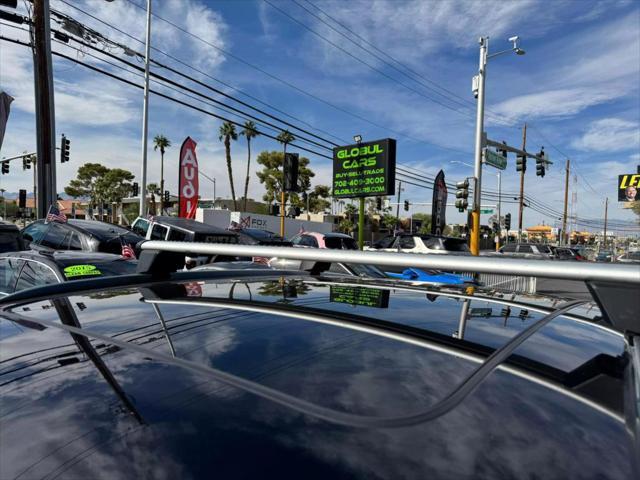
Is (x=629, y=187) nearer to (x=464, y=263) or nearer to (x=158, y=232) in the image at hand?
(x=158, y=232)

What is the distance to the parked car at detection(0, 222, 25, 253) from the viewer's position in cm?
776

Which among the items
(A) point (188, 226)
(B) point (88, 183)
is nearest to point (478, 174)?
(A) point (188, 226)

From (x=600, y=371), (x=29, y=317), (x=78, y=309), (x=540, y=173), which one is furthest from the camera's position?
(x=540, y=173)

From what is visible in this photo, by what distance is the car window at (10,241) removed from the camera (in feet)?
25.4

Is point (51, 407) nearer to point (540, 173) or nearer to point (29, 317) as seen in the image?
point (29, 317)

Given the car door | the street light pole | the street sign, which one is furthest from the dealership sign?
the car door

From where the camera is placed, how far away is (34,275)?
471 cm

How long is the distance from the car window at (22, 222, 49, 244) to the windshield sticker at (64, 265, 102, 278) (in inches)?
215

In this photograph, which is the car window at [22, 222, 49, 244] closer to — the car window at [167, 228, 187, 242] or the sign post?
the car window at [167, 228, 187, 242]

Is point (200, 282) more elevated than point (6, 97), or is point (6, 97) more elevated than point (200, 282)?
point (6, 97)

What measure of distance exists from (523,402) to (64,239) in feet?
32.2

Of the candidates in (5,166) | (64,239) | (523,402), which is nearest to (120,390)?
(523,402)

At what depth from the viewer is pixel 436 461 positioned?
71 centimetres

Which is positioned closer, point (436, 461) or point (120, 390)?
point (436, 461)
